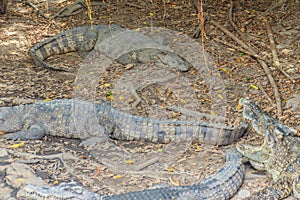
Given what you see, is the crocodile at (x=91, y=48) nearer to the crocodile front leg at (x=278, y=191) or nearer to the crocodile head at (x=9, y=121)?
the crocodile head at (x=9, y=121)

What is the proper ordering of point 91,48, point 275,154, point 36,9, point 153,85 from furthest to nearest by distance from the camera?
1. point 36,9
2. point 91,48
3. point 153,85
4. point 275,154

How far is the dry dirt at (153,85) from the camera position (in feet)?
15.4

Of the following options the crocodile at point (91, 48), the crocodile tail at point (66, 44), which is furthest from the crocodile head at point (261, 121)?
the crocodile tail at point (66, 44)

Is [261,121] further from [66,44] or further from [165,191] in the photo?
[66,44]

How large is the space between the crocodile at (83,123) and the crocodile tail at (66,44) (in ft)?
5.53

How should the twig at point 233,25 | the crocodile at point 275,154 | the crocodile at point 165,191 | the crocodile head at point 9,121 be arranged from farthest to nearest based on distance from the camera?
the twig at point 233,25, the crocodile head at point 9,121, the crocodile at point 275,154, the crocodile at point 165,191

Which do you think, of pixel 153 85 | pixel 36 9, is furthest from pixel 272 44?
pixel 36 9

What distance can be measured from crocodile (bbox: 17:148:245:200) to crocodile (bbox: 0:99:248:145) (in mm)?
1117

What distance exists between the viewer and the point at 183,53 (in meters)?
7.50

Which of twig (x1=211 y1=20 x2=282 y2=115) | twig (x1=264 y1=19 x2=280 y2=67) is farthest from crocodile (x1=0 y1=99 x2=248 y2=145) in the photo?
twig (x1=264 y1=19 x2=280 y2=67)

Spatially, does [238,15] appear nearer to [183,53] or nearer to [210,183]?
[183,53]

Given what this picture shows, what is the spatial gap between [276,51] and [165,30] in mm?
2022

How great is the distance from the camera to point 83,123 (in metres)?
5.67

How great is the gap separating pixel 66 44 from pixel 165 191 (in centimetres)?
452
